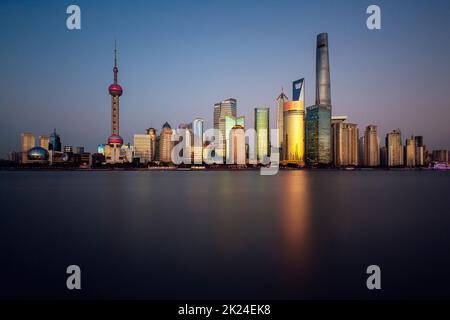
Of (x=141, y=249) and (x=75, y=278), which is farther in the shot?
(x=141, y=249)

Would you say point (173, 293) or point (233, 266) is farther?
point (233, 266)

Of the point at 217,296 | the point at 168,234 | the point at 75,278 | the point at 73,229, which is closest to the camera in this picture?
the point at 217,296

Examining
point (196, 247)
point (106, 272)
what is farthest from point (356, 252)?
point (106, 272)

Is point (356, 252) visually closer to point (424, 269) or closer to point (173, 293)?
point (424, 269)

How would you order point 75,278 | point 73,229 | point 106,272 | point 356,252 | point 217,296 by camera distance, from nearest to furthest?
point 217,296 < point 75,278 < point 106,272 < point 356,252 < point 73,229
